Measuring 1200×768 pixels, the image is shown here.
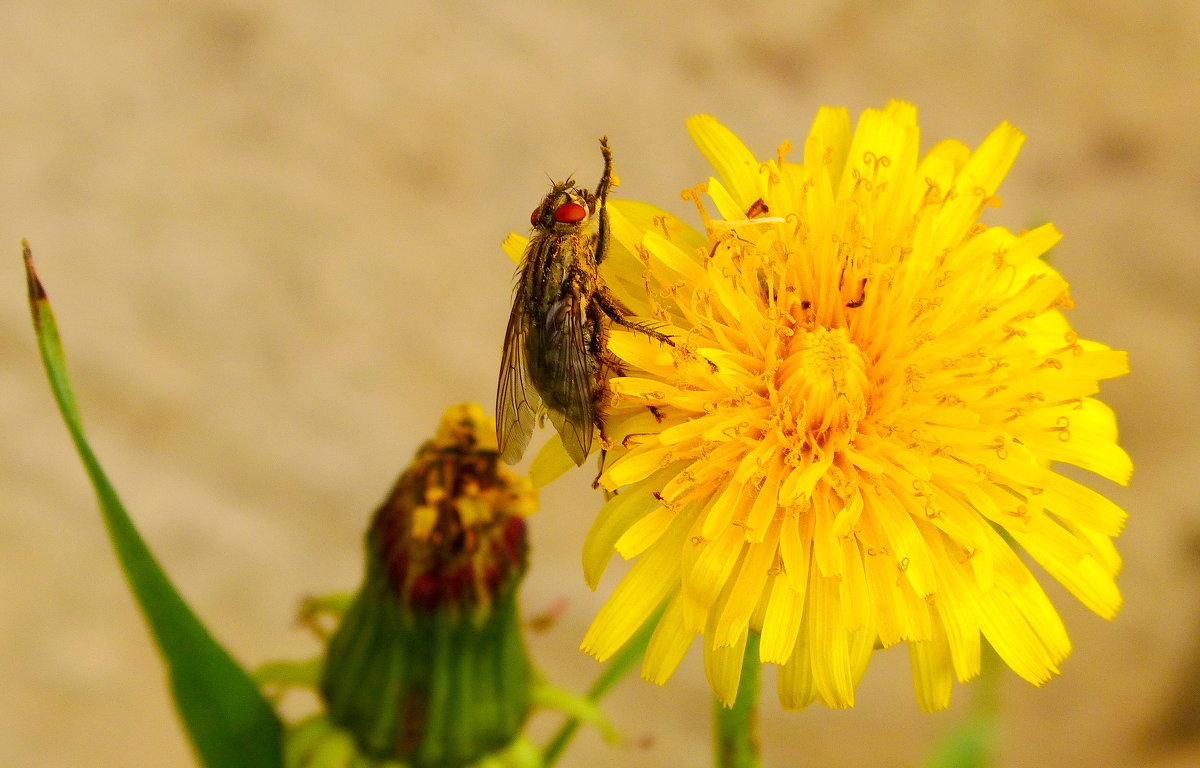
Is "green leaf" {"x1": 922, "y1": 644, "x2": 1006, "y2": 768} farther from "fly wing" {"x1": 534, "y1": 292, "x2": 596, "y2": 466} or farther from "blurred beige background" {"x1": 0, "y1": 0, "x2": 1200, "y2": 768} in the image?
"fly wing" {"x1": 534, "y1": 292, "x2": 596, "y2": 466}

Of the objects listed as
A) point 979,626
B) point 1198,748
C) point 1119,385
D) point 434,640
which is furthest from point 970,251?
point 1198,748

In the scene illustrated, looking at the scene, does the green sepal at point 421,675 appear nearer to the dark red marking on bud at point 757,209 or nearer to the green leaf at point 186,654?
the green leaf at point 186,654

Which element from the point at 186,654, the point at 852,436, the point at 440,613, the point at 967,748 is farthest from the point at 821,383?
the point at 967,748

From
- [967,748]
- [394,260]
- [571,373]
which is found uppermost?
[394,260]

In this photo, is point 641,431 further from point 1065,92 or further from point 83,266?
point 1065,92

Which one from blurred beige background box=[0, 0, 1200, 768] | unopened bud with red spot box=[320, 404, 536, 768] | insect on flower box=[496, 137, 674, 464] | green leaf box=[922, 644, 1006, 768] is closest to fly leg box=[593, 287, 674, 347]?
insect on flower box=[496, 137, 674, 464]

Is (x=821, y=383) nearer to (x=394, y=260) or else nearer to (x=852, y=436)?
(x=852, y=436)

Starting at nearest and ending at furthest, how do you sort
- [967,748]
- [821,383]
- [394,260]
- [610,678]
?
1. [821,383]
2. [610,678]
3. [967,748]
4. [394,260]
